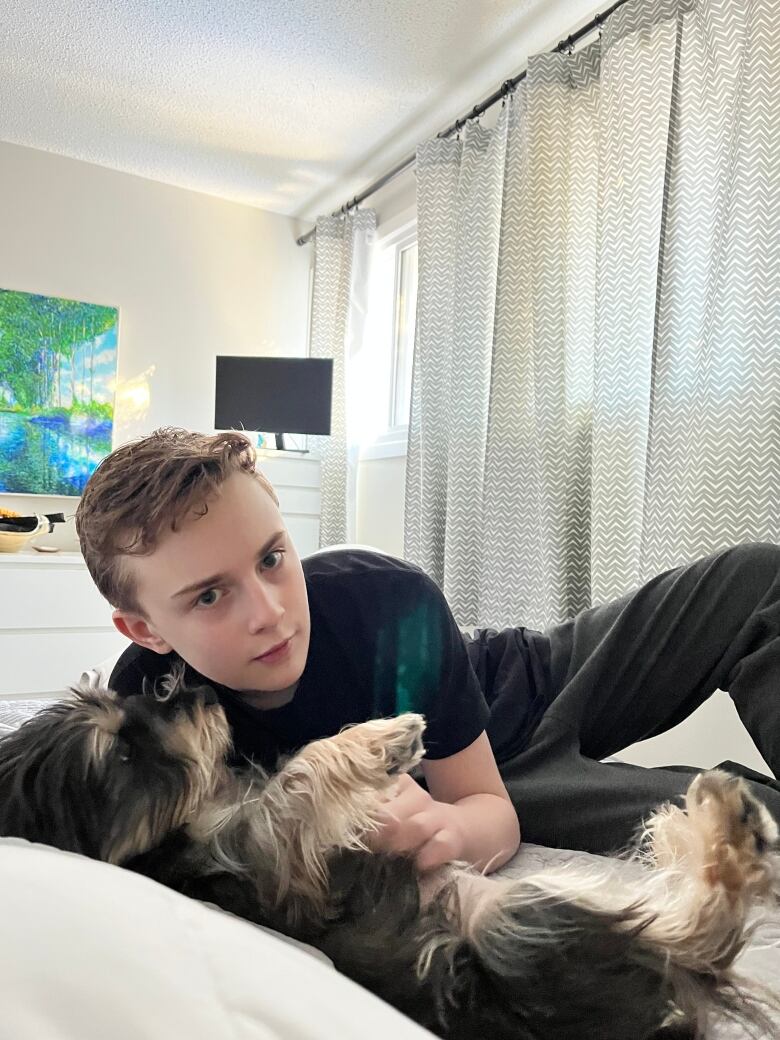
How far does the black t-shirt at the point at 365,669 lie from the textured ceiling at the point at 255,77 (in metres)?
2.32

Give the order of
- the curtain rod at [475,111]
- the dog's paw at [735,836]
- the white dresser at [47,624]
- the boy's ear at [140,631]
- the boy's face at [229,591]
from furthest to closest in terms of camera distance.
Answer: the white dresser at [47,624] → the curtain rod at [475,111] → the boy's ear at [140,631] → the boy's face at [229,591] → the dog's paw at [735,836]

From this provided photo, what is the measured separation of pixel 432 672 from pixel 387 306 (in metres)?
3.35

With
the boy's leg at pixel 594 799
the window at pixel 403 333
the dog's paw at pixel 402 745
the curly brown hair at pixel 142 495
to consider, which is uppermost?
the window at pixel 403 333

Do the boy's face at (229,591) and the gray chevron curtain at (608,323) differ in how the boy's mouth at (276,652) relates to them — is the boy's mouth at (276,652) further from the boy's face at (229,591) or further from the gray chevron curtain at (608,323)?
the gray chevron curtain at (608,323)

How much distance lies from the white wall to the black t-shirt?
3.07 m

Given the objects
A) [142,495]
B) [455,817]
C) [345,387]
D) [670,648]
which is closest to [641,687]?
[670,648]

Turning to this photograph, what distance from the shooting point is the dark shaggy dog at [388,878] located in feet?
1.72

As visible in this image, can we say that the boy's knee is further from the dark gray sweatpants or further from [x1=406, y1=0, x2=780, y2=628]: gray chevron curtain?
[x1=406, y1=0, x2=780, y2=628]: gray chevron curtain

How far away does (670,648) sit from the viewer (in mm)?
1390

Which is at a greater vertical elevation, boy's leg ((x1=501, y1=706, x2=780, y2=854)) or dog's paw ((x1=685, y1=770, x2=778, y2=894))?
dog's paw ((x1=685, y1=770, x2=778, y2=894))

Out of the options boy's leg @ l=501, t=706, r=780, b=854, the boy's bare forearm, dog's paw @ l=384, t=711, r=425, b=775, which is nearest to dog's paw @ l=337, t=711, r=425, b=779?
dog's paw @ l=384, t=711, r=425, b=775

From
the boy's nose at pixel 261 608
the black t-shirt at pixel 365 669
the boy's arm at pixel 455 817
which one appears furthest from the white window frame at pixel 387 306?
the boy's nose at pixel 261 608

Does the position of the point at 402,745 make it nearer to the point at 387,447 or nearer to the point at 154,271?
the point at 387,447

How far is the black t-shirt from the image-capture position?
1.07 m
